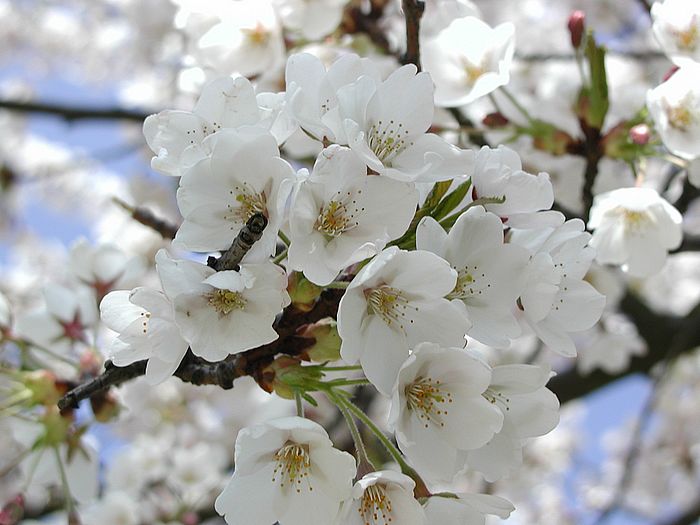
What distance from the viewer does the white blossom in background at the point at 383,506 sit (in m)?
1.00

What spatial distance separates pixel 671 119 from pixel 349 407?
89cm

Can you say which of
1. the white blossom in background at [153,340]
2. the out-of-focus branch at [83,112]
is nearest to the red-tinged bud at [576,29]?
the white blossom in background at [153,340]

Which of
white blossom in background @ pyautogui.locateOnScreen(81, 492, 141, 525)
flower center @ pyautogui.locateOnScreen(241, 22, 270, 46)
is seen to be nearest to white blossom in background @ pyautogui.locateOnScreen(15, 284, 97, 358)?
white blossom in background @ pyautogui.locateOnScreen(81, 492, 141, 525)

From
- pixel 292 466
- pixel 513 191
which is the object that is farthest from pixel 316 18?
pixel 292 466

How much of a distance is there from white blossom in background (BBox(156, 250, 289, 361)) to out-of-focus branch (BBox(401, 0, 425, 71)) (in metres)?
0.62

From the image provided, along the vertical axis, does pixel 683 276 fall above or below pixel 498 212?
below

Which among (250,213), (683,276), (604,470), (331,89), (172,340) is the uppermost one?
(331,89)

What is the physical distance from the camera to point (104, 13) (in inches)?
290

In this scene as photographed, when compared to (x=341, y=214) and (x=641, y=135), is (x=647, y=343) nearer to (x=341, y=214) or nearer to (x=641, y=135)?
(x=641, y=135)

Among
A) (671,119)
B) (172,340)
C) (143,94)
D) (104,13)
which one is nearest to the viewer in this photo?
(172,340)

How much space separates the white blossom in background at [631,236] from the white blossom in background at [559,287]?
0.44m

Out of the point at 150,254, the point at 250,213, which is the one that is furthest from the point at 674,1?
the point at 150,254

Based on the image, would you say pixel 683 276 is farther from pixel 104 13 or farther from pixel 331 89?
pixel 104 13

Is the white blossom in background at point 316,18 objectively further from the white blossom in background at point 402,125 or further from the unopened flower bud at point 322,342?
the unopened flower bud at point 322,342
